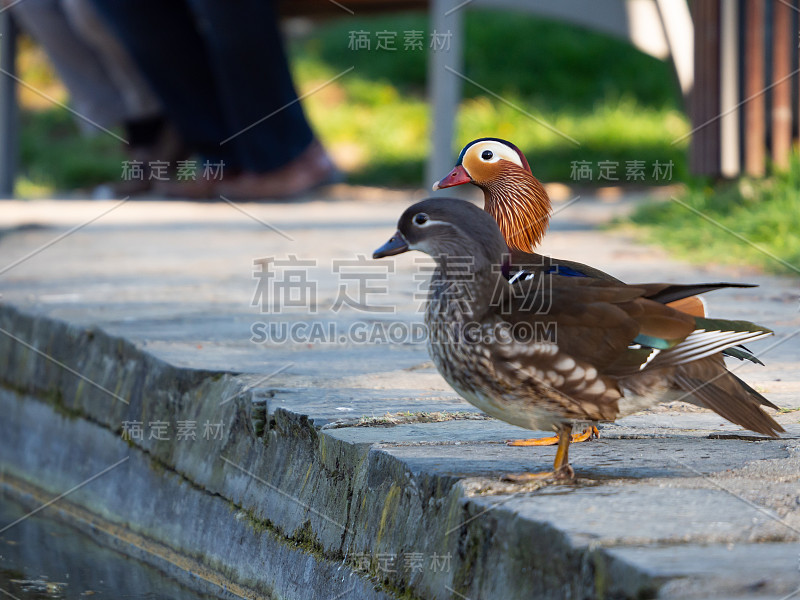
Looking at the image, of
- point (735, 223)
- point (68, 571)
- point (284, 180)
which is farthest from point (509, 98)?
point (68, 571)

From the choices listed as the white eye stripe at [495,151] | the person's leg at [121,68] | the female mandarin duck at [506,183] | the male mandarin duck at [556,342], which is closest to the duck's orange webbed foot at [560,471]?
the male mandarin duck at [556,342]

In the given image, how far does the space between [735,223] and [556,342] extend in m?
3.61

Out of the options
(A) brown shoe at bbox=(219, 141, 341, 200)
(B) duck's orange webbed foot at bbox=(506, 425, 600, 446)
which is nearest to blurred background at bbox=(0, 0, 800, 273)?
(A) brown shoe at bbox=(219, 141, 341, 200)

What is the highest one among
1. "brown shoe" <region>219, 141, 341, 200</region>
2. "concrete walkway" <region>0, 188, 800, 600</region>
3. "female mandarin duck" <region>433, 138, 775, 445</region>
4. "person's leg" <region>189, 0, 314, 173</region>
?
"person's leg" <region>189, 0, 314, 173</region>

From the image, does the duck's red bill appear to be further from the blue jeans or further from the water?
the blue jeans

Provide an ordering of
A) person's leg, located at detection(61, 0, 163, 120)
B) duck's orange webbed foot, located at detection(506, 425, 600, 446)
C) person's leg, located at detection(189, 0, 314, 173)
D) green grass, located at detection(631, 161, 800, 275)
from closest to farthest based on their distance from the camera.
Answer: duck's orange webbed foot, located at detection(506, 425, 600, 446), green grass, located at detection(631, 161, 800, 275), person's leg, located at detection(189, 0, 314, 173), person's leg, located at detection(61, 0, 163, 120)

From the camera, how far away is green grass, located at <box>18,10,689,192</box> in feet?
29.0

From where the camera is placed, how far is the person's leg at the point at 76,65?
8023 mm

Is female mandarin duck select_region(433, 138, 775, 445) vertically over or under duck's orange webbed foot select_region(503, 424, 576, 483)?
over

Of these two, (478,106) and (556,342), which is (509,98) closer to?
(478,106)

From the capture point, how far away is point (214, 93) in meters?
8.02

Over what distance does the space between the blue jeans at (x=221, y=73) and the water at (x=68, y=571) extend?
451 cm

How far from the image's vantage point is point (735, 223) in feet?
17.0

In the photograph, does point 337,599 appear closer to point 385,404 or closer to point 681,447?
point 385,404
